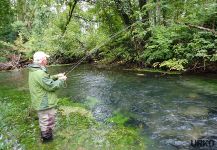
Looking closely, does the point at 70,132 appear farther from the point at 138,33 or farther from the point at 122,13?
the point at 122,13

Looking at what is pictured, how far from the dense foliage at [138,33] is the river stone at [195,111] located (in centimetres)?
342

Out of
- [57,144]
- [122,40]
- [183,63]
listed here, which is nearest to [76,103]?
[57,144]

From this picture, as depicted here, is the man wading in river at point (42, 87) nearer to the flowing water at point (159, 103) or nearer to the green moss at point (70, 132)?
the green moss at point (70, 132)

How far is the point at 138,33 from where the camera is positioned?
15898 mm

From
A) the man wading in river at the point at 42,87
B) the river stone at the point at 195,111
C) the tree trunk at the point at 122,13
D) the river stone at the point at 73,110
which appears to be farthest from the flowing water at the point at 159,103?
the tree trunk at the point at 122,13

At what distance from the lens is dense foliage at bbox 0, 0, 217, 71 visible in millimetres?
13125

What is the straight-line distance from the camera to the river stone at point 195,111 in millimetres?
7395

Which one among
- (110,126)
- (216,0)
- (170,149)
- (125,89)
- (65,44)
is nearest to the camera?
(170,149)

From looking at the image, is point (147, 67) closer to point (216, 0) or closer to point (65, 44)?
point (216, 0)

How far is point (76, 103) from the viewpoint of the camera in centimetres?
926

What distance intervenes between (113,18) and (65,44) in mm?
4602

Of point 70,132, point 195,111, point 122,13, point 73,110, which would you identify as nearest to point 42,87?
point 70,132

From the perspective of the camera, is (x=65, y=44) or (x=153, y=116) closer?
(x=153, y=116)

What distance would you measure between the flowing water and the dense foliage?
4.49 feet
